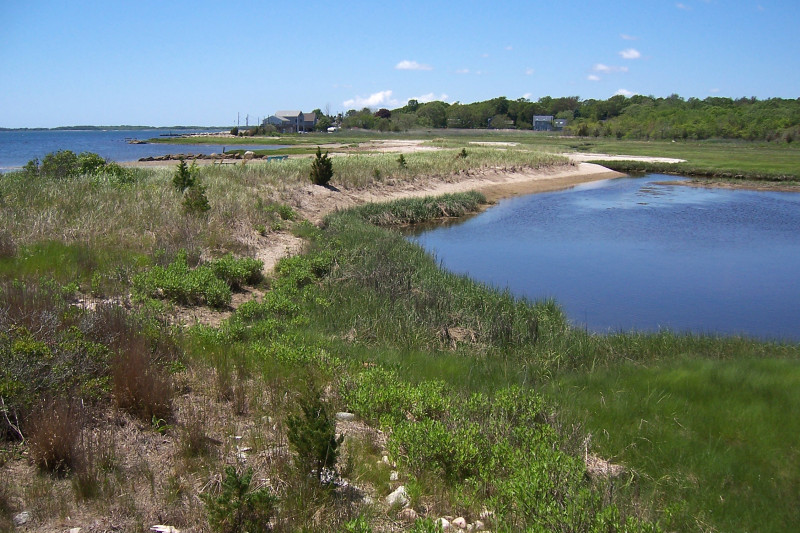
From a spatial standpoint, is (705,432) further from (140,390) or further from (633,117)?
(633,117)

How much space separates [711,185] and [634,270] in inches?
1177

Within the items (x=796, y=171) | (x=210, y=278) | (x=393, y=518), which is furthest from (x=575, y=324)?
(x=796, y=171)

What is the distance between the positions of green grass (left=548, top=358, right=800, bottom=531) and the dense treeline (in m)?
89.8

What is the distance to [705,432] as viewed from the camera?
6418 mm

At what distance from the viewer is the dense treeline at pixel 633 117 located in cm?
9325

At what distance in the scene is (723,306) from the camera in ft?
45.8

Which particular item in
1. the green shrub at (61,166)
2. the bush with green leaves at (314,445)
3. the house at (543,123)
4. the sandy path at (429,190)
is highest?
the house at (543,123)

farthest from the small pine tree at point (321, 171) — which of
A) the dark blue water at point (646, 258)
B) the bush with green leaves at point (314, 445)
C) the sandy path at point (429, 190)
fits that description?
the bush with green leaves at point (314, 445)

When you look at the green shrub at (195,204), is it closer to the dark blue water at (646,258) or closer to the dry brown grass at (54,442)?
the dark blue water at (646,258)

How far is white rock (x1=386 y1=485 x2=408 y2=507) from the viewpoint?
4.64 meters

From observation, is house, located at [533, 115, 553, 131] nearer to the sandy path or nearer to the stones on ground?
the sandy path

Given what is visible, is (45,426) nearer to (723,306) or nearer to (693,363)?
(693,363)

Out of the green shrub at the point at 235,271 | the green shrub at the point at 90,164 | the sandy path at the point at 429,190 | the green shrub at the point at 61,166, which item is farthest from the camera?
the green shrub at the point at 90,164

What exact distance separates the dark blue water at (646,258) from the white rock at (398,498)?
7.98 metres
